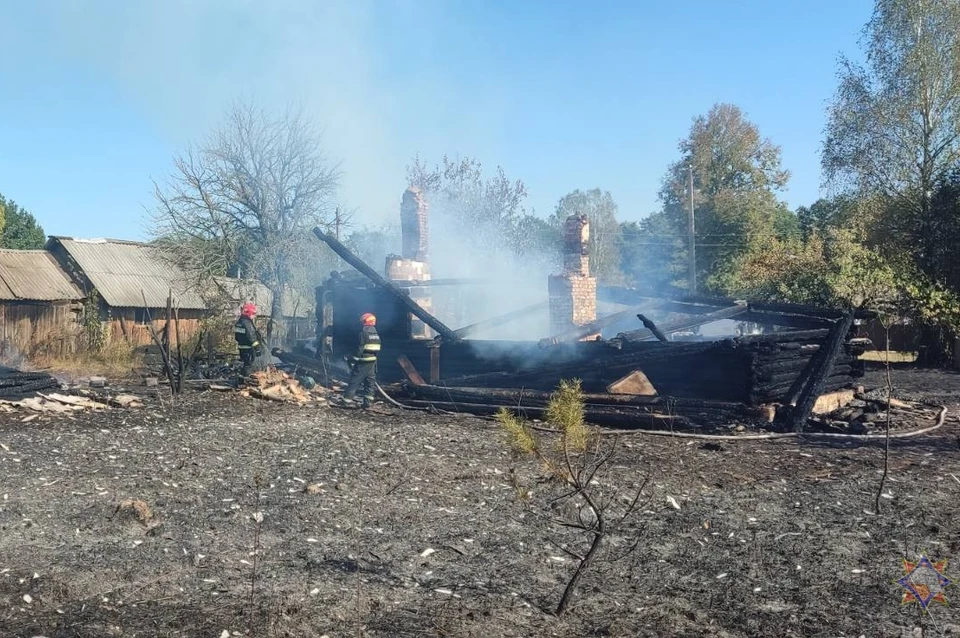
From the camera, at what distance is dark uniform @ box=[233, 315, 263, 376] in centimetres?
1335

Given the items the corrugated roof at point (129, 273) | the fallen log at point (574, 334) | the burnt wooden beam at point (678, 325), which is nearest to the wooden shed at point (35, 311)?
the corrugated roof at point (129, 273)

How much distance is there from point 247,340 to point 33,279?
1313 centimetres

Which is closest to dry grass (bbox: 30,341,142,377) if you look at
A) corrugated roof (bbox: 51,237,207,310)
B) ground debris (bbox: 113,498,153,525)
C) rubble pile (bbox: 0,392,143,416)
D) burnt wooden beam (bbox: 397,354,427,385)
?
corrugated roof (bbox: 51,237,207,310)

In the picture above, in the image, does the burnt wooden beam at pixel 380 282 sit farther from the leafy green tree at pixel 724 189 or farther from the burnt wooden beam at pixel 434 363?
the leafy green tree at pixel 724 189

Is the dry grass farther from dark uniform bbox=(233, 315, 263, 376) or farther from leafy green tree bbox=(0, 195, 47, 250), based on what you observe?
leafy green tree bbox=(0, 195, 47, 250)

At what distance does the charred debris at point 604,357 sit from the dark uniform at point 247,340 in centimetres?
136

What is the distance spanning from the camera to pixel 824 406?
11078 mm

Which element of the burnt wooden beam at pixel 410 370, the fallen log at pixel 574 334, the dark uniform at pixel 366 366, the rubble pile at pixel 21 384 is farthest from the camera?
the burnt wooden beam at pixel 410 370

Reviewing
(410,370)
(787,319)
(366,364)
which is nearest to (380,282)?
(410,370)

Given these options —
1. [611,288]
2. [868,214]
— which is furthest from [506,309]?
[868,214]

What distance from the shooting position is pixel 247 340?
13.3m

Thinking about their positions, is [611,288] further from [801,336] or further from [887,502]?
[887,502]

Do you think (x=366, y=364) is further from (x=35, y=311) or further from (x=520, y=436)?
(x=35, y=311)

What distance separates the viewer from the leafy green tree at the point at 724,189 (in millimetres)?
38094
